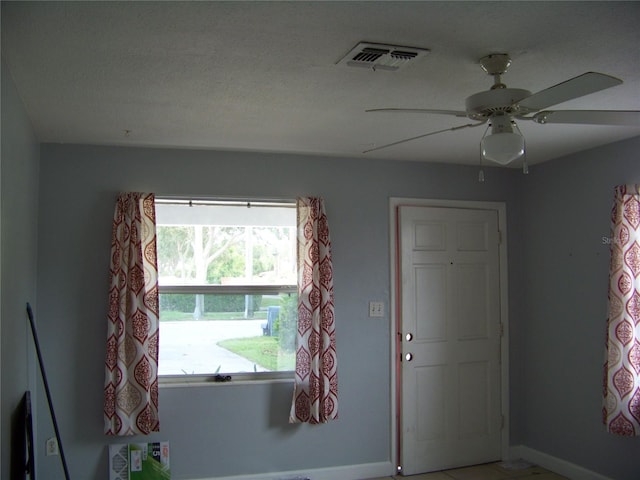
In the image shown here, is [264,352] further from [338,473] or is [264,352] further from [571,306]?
[571,306]

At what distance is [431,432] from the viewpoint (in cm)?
425

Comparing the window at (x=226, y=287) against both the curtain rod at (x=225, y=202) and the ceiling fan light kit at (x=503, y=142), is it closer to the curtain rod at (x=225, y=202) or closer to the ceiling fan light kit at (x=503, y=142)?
the curtain rod at (x=225, y=202)

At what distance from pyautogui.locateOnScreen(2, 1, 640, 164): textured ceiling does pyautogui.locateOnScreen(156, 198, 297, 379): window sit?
671 mm

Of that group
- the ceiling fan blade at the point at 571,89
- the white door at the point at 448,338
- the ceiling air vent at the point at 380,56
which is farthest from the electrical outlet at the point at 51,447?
the ceiling fan blade at the point at 571,89

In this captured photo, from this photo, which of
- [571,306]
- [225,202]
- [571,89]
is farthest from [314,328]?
[571,89]

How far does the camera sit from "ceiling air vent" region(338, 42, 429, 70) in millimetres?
2119

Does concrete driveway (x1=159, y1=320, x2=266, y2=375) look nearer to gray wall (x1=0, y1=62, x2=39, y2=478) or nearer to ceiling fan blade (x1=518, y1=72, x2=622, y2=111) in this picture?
gray wall (x1=0, y1=62, x2=39, y2=478)

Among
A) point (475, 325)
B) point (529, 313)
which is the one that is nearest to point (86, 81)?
point (475, 325)

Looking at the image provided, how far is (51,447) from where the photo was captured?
351 cm

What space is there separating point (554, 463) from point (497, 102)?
3239 millimetres

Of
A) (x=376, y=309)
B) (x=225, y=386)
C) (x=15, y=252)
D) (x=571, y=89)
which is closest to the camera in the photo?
(x=571, y=89)

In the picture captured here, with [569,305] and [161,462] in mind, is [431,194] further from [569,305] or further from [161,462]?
[161,462]

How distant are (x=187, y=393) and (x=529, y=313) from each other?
2732 mm

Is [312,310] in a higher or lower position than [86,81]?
lower
